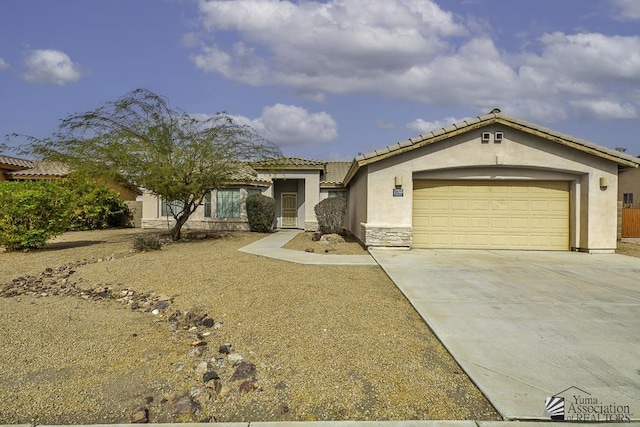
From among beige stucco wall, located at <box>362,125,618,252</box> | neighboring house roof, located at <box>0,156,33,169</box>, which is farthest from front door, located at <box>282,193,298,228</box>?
neighboring house roof, located at <box>0,156,33,169</box>

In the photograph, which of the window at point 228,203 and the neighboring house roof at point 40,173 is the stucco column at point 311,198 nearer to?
the window at point 228,203

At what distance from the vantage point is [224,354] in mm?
4621

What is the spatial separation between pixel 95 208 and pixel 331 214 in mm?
12496

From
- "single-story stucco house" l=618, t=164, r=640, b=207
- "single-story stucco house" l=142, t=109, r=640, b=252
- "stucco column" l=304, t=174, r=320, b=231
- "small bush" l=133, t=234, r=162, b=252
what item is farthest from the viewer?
"single-story stucco house" l=618, t=164, r=640, b=207

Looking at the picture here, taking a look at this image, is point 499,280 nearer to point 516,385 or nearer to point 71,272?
point 516,385

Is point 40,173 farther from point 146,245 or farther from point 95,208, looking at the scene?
point 146,245

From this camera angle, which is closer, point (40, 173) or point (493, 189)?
point (493, 189)

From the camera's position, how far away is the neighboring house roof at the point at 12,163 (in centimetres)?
2434

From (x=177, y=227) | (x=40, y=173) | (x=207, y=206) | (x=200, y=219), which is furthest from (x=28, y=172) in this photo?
(x=177, y=227)

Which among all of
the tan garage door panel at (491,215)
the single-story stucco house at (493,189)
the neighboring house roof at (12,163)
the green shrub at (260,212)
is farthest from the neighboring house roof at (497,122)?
the neighboring house roof at (12,163)

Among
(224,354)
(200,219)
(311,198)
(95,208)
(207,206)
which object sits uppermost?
(311,198)

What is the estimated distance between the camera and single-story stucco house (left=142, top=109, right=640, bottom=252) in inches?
511

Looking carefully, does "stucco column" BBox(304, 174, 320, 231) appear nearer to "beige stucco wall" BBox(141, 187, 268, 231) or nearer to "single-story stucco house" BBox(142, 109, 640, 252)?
"beige stucco wall" BBox(141, 187, 268, 231)

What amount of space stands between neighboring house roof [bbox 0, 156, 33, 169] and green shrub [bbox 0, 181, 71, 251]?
1394 centimetres
